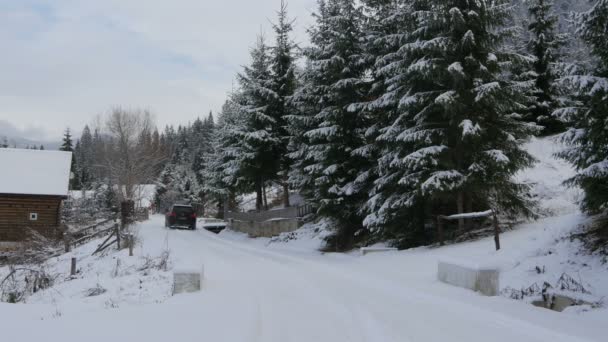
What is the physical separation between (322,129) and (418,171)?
5.51m

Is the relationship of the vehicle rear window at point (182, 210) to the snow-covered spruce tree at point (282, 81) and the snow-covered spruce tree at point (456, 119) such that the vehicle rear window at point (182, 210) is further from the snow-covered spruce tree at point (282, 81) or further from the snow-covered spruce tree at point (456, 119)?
the snow-covered spruce tree at point (456, 119)

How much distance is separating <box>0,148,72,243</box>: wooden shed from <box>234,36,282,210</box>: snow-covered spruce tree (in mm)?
11636

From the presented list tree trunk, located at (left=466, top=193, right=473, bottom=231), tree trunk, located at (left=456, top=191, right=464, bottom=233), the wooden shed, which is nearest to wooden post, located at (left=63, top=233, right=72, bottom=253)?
the wooden shed

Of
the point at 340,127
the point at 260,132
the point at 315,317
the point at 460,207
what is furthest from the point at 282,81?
the point at 315,317

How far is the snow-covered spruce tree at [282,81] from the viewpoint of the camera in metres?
28.9

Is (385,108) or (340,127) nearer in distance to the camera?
(385,108)

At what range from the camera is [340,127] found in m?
18.9

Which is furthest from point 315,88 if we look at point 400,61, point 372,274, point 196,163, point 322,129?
point 196,163

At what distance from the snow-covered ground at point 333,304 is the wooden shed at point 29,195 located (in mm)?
16755

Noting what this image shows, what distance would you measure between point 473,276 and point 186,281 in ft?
18.1

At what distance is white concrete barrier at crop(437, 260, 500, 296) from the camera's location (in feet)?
28.2

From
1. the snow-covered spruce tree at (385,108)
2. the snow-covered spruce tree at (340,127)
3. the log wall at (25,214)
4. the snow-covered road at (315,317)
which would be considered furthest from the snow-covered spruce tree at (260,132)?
the snow-covered road at (315,317)

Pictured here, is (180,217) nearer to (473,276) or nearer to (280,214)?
(280,214)

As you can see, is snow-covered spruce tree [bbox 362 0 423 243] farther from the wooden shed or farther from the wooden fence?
the wooden shed
